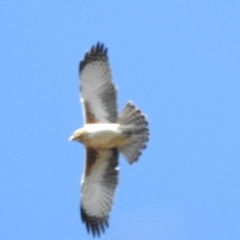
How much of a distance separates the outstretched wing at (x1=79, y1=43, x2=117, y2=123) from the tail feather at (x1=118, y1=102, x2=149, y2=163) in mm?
159

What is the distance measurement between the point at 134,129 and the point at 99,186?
0.79 metres

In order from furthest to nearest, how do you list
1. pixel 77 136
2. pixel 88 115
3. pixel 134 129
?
pixel 88 115
pixel 134 129
pixel 77 136

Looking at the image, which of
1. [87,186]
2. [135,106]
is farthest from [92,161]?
[135,106]

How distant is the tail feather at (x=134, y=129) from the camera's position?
7.43m

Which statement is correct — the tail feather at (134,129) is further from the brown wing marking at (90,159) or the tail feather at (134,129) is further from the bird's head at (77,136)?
the bird's head at (77,136)

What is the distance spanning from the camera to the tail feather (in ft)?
24.4

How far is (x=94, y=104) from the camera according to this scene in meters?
7.57

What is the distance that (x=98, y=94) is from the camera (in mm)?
7566

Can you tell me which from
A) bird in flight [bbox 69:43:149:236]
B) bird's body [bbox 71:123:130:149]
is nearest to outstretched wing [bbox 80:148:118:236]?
bird in flight [bbox 69:43:149:236]

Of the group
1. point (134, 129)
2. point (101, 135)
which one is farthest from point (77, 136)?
point (134, 129)

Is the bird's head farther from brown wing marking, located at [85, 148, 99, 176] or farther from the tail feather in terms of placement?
the tail feather

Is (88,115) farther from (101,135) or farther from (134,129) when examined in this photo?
(134,129)

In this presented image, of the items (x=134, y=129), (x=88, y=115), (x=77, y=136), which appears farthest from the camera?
(x=88, y=115)

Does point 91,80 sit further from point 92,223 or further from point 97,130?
point 92,223
